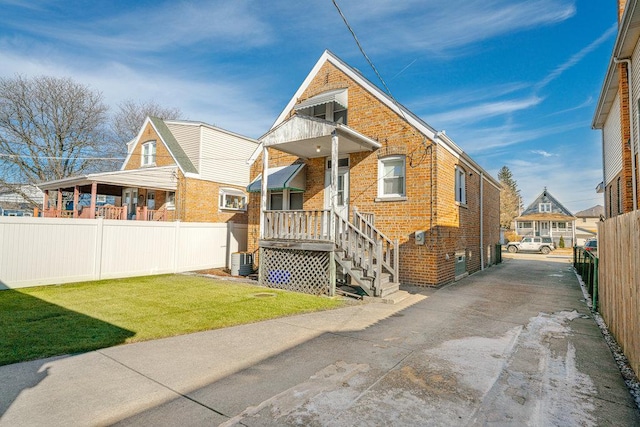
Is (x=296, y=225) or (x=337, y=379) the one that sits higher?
(x=296, y=225)

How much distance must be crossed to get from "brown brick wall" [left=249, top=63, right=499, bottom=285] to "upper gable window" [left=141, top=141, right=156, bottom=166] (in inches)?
451

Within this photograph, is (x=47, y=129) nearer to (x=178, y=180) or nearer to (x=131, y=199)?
(x=131, y=199)

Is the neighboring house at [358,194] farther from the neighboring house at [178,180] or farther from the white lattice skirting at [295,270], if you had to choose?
the neighboring house at [178,180]

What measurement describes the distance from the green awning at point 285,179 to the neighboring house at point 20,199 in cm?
2176

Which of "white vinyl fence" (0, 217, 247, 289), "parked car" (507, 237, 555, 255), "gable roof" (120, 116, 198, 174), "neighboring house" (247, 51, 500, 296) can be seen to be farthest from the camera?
"parked car" (507, 237, 555, 255)

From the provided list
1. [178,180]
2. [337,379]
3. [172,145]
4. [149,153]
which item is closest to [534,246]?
[178,180]

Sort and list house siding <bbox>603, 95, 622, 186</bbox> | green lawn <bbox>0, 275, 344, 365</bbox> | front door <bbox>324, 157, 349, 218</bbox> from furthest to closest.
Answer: front door <bbox>324, 157, 349, 218</bbox>
house siding <bbox>603, 95, 622, 186</bbox>
green lawn <bbox>0, 275, 344, 365</bbox>

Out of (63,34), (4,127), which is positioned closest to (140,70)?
(63,34)

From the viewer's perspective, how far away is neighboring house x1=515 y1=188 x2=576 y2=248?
141ft

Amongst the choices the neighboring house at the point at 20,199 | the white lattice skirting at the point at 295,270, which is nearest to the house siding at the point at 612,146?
the white lattice skirting at the point at 295,270

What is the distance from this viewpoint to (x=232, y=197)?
20.8 m

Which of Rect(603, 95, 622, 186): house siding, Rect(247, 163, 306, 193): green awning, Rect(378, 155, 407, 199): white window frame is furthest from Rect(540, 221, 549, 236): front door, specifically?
Rect(247, 163, 306, 193): green awning

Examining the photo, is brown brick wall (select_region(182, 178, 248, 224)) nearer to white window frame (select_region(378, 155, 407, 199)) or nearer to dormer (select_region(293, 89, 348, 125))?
dormer (select_region(293, 89, 348, 125))

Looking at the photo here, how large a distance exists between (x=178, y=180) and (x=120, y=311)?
12283 mm
